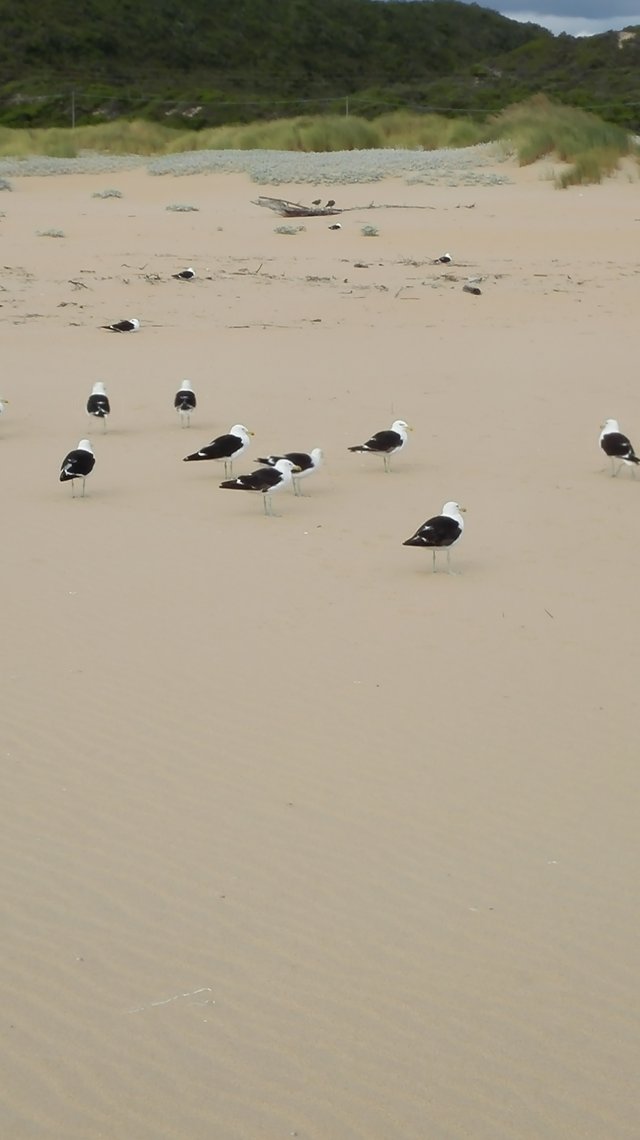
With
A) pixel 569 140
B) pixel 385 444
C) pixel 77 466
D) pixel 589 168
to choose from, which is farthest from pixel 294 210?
pixel 77 466

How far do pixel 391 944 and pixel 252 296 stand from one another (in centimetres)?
1649

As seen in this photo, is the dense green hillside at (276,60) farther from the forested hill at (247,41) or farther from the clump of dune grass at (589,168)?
the clump of dune grass at (589,168)

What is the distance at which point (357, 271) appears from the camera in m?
22.2

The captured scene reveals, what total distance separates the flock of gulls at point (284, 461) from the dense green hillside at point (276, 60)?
31817 millimetres

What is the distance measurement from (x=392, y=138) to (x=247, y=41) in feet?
164

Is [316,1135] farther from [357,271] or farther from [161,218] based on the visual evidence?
[161,218]

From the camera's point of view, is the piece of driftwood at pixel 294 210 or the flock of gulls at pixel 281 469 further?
the piece of driftwood at pixel 294 210

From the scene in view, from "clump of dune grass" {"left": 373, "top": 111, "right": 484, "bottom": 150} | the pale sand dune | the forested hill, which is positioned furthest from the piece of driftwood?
the forested hill

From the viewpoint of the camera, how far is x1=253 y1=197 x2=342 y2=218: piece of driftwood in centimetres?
2684

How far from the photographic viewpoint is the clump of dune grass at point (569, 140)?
29141 mm

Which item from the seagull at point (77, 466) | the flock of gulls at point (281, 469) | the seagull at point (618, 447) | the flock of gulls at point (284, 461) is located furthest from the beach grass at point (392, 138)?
the seagull at point (77, 466)

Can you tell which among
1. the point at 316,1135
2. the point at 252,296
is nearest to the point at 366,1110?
the point at 316,1135

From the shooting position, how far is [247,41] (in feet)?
269

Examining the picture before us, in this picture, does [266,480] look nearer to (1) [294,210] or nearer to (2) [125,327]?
(2) [125,327]
